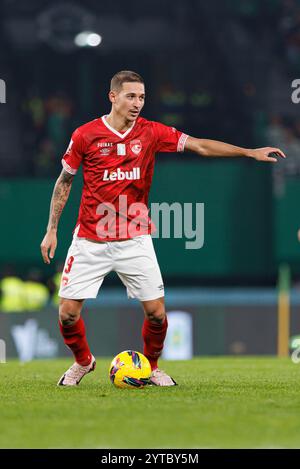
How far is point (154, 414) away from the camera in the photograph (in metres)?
6.89

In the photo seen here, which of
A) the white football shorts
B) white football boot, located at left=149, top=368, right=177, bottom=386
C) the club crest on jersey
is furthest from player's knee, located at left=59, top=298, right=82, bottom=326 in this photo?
the club crest on jersey

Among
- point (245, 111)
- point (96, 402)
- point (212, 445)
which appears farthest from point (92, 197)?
point (245, 111)

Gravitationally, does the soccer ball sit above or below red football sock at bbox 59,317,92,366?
below

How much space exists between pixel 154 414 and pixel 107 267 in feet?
6.60

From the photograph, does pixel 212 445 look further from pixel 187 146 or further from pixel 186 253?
pixel 186 253

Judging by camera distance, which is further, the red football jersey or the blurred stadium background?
the blurred stadium background

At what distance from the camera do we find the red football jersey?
28.3 ft

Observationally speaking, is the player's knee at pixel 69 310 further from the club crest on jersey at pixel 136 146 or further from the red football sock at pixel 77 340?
the club crest on jersey at pixel 136 146

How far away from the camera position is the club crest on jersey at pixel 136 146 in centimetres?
865

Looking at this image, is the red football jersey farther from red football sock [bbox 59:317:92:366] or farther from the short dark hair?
red football sock [bbox 59:317:92:366]

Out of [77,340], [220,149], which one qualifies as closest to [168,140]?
[220,149]

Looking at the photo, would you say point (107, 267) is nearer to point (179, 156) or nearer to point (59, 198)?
point (59, 198)

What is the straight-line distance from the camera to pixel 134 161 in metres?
8.65

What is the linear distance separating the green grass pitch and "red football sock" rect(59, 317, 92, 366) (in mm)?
223
